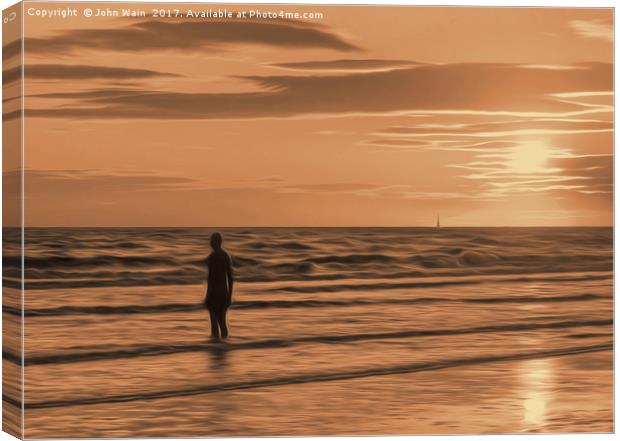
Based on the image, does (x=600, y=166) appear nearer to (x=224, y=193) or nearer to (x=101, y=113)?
(x=224, y=193)

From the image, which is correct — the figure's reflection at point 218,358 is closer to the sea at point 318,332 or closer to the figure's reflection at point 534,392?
the sea at point 318,332

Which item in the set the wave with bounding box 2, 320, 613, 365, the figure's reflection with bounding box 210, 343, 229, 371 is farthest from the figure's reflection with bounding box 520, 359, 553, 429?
the figure's reflection with bounding box 210, 343, 229, 371

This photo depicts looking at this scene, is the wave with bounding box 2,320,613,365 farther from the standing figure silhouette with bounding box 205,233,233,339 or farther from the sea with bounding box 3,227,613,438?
the standing figure silhouette with bounding box 205,233,233,339

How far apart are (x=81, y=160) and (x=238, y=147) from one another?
112cm

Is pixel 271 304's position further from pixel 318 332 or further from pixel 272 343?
pixel 318 332

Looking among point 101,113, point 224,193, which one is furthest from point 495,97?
point 101,113

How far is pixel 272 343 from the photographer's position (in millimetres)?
8578

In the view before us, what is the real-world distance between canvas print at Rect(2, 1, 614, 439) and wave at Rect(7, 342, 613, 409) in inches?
0.6

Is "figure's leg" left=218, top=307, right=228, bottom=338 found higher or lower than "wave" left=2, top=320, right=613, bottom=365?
higher

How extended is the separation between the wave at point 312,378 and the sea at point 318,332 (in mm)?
10

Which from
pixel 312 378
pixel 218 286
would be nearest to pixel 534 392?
pixel 312 378

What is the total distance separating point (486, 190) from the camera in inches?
347

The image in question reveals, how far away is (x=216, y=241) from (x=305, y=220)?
0.68 metres

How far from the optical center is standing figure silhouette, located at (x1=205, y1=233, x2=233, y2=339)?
843 cm
